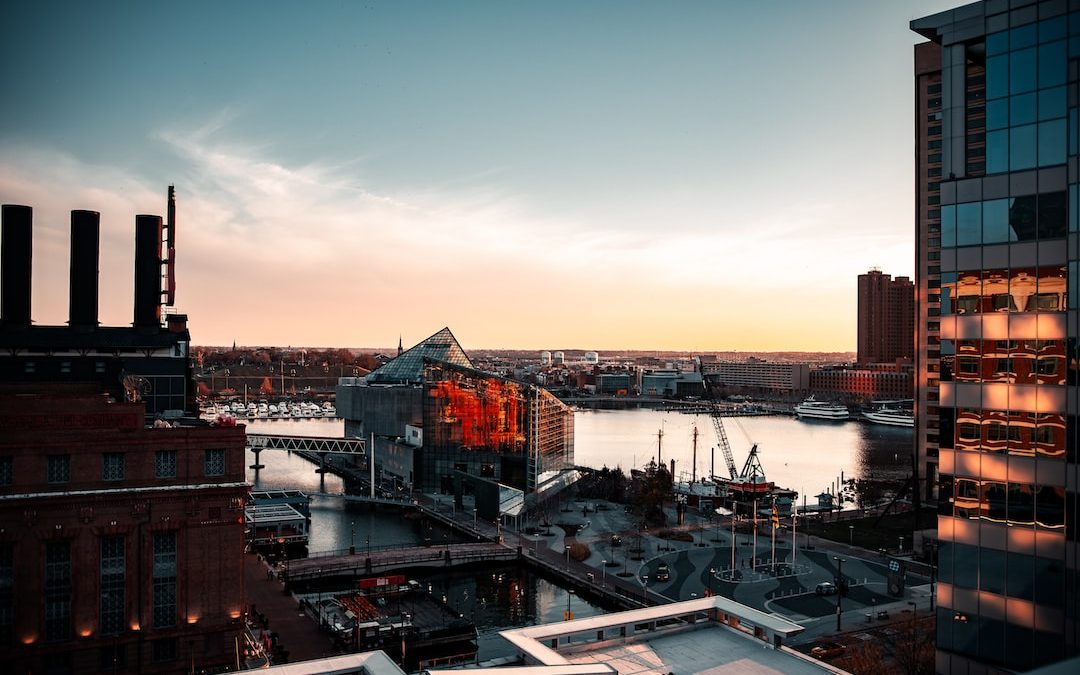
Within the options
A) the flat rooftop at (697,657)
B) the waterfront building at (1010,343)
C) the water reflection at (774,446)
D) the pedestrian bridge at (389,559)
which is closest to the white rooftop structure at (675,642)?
the flat rooftop at (697,657)

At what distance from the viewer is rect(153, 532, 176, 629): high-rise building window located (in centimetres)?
2717

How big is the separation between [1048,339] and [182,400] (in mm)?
43527

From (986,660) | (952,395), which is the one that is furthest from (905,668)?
(952,395)

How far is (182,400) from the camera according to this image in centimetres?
4769

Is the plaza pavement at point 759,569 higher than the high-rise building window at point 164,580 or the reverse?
the reverse

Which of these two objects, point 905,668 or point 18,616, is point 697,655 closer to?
point 905,668

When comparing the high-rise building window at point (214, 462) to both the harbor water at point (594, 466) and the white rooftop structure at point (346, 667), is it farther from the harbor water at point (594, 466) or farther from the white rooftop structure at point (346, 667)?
the white rooftop structure at point (346, 667)

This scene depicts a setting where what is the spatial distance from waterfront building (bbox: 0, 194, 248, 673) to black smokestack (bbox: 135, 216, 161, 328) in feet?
82.3

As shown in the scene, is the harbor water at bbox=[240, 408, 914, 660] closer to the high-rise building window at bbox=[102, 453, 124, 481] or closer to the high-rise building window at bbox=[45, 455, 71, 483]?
the high-rise building window at bbox=[102, 453, 124, 481]

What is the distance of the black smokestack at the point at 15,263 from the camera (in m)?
48.2

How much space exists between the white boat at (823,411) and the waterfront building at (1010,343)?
17285 cm

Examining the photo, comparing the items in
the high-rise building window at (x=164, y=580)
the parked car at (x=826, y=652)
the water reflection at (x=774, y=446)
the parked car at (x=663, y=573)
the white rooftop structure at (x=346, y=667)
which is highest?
the white rooftop structure at (x=346, y=667)

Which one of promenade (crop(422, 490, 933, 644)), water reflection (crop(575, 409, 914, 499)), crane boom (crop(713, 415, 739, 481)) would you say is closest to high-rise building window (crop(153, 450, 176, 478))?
promenade (crop(422, 490, 933, 644))

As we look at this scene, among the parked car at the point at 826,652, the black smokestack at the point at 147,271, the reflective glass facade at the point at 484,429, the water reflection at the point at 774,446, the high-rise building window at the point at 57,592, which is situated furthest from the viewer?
the water reflection at the point at 774,446
